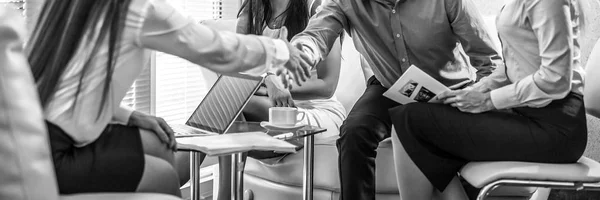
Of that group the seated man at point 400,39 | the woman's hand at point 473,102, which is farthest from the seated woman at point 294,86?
the woman's hand at point 473,102

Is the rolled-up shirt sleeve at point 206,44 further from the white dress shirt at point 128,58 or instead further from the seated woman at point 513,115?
the seated woman at point 513,115

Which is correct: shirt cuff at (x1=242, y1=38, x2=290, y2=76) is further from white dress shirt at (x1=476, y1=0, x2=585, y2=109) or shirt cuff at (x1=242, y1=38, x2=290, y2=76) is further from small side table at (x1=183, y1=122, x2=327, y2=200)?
white dress shirt at (x1=476, y1=0, x2=585, y2=109)

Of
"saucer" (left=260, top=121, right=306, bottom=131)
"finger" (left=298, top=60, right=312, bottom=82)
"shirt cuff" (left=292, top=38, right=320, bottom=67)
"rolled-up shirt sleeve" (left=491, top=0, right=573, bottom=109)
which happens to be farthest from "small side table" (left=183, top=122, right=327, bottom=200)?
"rolled-up shirt sleeve" (left=491, top=0, right=573, bottom=109)

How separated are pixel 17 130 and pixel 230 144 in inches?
45.4

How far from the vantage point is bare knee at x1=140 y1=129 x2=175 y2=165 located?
62.6 inches

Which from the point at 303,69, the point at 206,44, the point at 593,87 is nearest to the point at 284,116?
the point at 303,69

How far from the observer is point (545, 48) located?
205 centimetres

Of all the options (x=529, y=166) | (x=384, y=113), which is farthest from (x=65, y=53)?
(x=384, y=113)

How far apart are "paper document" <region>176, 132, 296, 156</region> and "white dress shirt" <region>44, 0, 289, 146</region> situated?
24 centimetres

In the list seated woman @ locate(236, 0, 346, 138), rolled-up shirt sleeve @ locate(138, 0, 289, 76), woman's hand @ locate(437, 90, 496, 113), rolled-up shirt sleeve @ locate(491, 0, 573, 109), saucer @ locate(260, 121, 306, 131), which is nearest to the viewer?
rolled-up shirt sleeve @ locate(138, 0, 289, 76)

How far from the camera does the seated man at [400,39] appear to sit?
2.68 m

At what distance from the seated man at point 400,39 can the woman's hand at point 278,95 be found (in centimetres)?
23

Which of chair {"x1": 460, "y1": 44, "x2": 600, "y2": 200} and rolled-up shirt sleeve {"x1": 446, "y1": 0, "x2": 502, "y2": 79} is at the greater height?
rolled-up shirt sleeve {"x1": 446, "y1": 0, "x2": 502, "y2": 79}

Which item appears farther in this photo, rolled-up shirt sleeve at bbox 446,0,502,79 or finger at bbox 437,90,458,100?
rolled-up shirt sleeve at bbox 446,0,502,79
